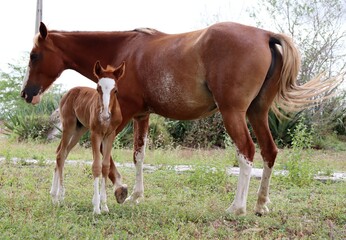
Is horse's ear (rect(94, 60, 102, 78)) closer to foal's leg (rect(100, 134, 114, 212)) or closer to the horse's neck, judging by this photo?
foal's leg (rect(100, 134, 114, 212))

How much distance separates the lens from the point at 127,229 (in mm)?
4512

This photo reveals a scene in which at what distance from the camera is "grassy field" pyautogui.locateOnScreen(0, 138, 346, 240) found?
174 inches

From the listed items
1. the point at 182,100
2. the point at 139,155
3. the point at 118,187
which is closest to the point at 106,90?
the point at 182,100

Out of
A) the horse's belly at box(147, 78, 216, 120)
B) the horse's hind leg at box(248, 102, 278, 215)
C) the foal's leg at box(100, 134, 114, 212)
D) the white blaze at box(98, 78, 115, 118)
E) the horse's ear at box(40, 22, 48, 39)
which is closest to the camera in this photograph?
the white blaze at box(98, 78, 115, 118)

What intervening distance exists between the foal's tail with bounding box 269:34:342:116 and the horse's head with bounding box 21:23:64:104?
104 inches

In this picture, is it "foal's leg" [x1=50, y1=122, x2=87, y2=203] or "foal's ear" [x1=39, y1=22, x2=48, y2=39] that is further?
"foal's ear" [x1=39, y1=22, x2=48, y2=39]

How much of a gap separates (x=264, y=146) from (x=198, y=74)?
116 cm

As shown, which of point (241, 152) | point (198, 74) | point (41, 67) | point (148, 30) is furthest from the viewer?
point (148, 30)

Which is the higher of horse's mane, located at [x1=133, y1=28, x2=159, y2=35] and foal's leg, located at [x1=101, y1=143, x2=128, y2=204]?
horse's mane, located at [x1=133, y1=28, x2=159, y2=35]

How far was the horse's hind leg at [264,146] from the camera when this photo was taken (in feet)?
18.4

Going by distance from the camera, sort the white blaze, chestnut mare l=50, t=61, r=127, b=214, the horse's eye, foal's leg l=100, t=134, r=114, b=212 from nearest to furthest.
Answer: the white blaze → chestnut mare l=50, t=61, r=127, b=214 → foal's leg l=100, t=134, r=114, b=212 → the horse's eye

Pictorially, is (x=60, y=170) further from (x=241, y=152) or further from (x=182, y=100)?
(x=241, y=152)

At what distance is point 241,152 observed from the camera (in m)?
5.23

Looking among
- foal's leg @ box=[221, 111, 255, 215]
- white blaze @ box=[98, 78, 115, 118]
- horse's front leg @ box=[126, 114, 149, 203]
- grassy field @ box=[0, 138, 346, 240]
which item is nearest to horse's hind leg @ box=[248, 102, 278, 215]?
grassy field @ box=[0, 138, 346, 240]
